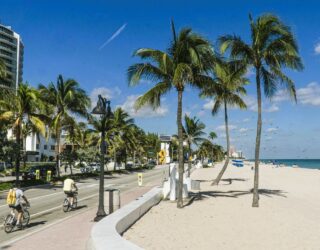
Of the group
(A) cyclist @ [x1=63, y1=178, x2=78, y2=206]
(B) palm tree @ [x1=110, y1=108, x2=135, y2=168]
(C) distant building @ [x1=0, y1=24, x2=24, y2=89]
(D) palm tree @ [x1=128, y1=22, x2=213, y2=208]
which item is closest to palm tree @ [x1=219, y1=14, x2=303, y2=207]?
(D) palm tree @ [x1=128, y1=22, x2=213, y2=208]

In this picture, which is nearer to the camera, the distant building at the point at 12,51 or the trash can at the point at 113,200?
the trash can at the point at 113,200

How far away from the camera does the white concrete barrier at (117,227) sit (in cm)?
830

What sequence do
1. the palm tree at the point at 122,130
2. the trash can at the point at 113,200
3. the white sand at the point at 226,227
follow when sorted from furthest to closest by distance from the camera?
the palm tree at the point at 122,130 < the trash can at the point at 113,200 < the white sand at the point at 226,227

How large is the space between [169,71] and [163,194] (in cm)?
735

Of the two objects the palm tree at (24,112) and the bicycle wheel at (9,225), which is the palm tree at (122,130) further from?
the bicycle wheel at (9,225)

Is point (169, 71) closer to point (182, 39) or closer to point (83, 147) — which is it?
point (182, 39)

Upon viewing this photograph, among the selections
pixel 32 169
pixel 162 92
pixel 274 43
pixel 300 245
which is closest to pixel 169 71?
pixel 162 92

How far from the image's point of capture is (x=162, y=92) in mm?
22000

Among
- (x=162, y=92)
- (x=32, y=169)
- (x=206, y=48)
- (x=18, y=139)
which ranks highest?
(x=206, y=48)

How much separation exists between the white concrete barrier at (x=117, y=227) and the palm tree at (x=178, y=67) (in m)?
3.51

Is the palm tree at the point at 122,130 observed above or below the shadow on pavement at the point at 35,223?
above

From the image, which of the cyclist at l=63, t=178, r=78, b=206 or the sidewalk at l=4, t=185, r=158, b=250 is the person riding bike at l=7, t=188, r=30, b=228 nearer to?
the sidewalk at l=4, t=185, r=158, b=250

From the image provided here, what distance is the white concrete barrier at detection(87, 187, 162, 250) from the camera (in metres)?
8.30

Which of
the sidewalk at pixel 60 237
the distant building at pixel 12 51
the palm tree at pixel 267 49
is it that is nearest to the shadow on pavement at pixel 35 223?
the sidewalk at pixel 60 237
